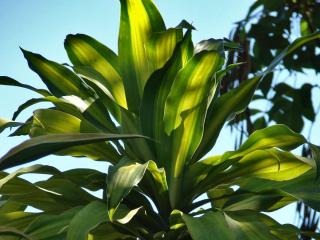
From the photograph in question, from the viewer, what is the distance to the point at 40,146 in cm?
69

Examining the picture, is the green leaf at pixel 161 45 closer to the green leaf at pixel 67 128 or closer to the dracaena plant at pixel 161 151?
the dracaena plant at pixel 161 151

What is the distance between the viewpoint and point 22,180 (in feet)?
4.40

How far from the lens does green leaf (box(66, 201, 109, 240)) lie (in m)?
1.10

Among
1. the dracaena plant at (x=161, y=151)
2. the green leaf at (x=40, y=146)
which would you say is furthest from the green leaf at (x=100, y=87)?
the green leaf at (x=40, y=146)

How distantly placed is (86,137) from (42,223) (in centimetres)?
59

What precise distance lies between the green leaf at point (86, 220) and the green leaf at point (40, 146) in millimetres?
399

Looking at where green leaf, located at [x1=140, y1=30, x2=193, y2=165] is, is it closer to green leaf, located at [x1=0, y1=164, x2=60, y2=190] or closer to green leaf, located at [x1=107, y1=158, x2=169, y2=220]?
green leaf, located at [x1=107, y1=158, x2=169, y2=220]

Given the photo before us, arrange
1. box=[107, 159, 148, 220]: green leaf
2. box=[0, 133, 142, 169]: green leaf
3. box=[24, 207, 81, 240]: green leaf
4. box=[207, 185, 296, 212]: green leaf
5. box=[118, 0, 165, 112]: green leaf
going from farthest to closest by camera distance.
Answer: box=[118, 0, 165, 112]: green leaf < box=[207, 185, 296, 212]: green leaf < box=[24, 207, 81, 240]: green leaf < box=[107, 159, 148, 220]: green leaf < box=[0, 133, 142, 169]: green leaf

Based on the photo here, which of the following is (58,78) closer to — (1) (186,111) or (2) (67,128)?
(2) (67,128)

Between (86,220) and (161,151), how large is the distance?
32 centimetres

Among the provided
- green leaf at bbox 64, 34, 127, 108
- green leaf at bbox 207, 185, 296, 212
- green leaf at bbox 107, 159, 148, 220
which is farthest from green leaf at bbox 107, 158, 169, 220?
green leaf at bbox 64, 34, 127, 108

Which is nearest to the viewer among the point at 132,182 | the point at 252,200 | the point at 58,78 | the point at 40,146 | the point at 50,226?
the point at 40,146

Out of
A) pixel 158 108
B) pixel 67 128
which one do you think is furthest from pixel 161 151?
pixel 67 128

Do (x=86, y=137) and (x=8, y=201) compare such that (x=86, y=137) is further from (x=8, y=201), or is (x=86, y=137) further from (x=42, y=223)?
(x=8, y=201)
